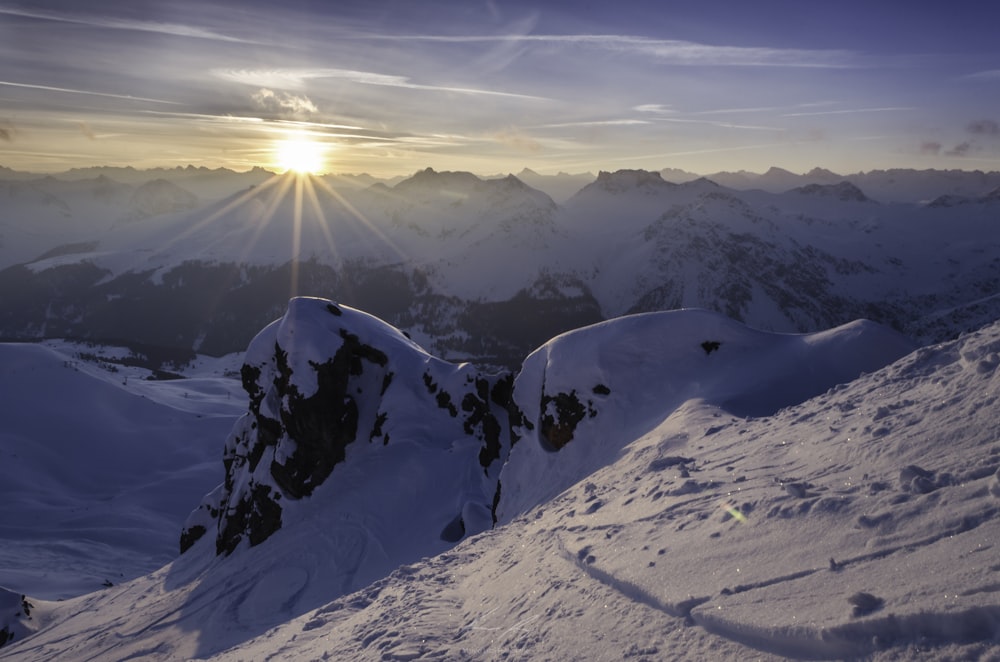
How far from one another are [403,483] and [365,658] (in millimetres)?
22614

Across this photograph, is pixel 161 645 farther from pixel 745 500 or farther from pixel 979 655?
pixel 979 655

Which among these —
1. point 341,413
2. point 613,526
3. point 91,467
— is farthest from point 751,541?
point 91,467

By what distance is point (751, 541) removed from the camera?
8.67 meters

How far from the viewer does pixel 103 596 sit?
118 ft

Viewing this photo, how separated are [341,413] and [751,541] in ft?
94.1

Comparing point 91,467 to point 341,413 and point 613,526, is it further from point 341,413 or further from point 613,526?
point 613,526

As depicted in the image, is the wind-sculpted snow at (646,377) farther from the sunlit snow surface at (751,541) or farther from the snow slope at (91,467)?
the snow slope at (91,467)

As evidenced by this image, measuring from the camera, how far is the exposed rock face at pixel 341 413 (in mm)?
33375

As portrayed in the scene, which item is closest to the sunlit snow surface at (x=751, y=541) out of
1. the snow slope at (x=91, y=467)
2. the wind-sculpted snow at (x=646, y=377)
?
the wind-sculpted snow at (x=646, y=377)

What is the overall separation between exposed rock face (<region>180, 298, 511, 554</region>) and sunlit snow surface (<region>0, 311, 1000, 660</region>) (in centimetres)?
1081

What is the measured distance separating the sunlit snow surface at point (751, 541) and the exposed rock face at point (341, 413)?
10809 mm

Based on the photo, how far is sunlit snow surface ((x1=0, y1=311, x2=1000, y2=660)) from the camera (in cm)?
652

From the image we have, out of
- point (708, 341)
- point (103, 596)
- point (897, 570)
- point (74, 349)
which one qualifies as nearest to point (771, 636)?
point (897, 570)

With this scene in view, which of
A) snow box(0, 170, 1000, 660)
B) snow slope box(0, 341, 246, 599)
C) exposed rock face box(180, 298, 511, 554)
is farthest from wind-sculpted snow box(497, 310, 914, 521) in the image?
snow slope box(0, 341, 246, 599)
